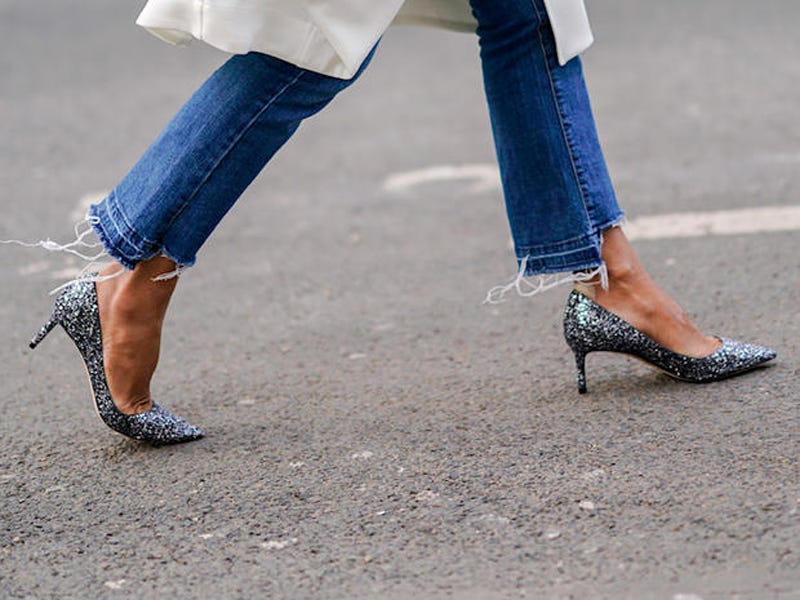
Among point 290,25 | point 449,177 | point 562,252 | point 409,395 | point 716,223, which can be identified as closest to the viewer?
point 290,25

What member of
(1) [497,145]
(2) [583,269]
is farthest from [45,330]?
(2) [583,269]

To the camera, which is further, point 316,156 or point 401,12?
point 316,156

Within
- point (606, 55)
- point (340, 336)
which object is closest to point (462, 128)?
point (606, 55)

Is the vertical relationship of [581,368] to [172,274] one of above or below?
below

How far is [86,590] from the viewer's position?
2248 mm

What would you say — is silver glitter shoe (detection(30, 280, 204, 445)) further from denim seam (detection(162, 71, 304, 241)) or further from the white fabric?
the white fabric

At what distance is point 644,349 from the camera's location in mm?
2928

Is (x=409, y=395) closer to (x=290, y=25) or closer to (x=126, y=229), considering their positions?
(x=126, y=229)

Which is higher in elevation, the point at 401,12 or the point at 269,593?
the point at 401,12

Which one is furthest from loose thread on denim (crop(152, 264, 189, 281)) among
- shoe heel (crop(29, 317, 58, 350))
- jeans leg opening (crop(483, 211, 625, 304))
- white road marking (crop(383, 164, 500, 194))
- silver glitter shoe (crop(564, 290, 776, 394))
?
white road marking (crop(383, 164, 500, 194))

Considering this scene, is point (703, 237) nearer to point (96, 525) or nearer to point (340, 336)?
point (340, 336)

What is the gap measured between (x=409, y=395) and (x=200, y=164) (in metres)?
0.84

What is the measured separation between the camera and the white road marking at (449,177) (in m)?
4.93

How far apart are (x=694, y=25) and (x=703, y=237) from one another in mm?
3229
